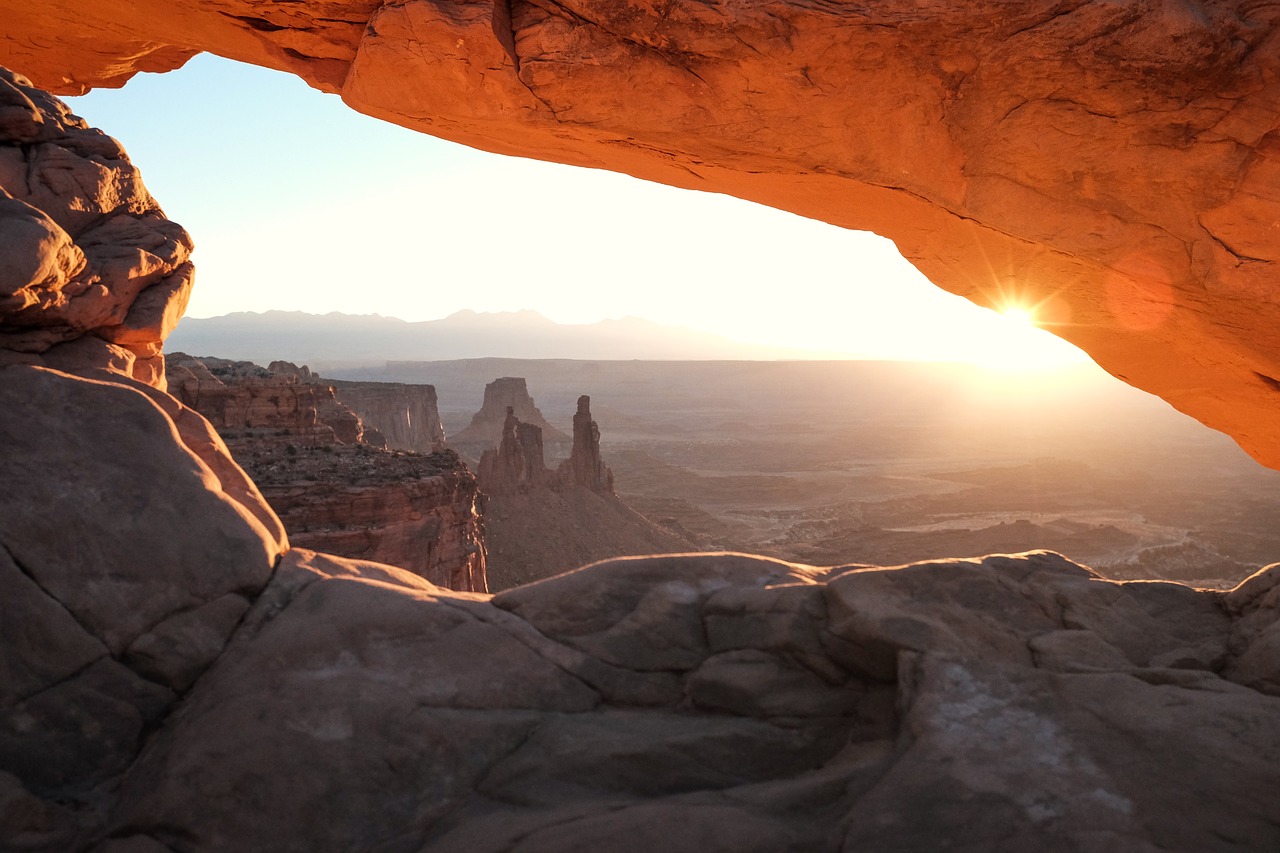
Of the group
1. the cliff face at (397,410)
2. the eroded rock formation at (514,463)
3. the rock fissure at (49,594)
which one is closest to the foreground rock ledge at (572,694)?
the rock fissure at (49,594)

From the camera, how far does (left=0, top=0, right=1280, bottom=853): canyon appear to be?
4688 millimetres

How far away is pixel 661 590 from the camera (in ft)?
21.4

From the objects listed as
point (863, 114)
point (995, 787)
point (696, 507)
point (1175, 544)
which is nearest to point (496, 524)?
point (696, 507)

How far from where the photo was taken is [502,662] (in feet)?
19.3

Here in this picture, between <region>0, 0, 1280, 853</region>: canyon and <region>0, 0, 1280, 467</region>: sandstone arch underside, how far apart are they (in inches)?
1.2

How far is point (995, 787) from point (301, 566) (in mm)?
4779

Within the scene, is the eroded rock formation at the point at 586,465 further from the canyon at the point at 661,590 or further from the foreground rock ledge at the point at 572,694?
the foreground rock ledge at the point at 572,694

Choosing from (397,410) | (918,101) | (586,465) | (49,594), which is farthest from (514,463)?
(49,594)

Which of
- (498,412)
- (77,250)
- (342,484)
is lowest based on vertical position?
(498,412)

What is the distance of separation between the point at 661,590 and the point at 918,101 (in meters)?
4.58

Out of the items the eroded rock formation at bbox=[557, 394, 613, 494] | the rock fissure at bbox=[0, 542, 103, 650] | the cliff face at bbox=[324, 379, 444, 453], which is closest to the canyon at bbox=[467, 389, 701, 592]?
the eroded rock formation at bbox=[557, 394, 613, 494]

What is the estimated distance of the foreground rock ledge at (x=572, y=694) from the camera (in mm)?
4531

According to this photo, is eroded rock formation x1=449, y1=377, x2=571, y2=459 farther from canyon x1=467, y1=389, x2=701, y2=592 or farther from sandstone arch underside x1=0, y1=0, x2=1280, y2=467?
sandstone arch underside x1=0, y1=0, x2=1280, y2=467

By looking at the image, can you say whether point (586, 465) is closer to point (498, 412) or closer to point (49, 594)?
point (498, 412)
